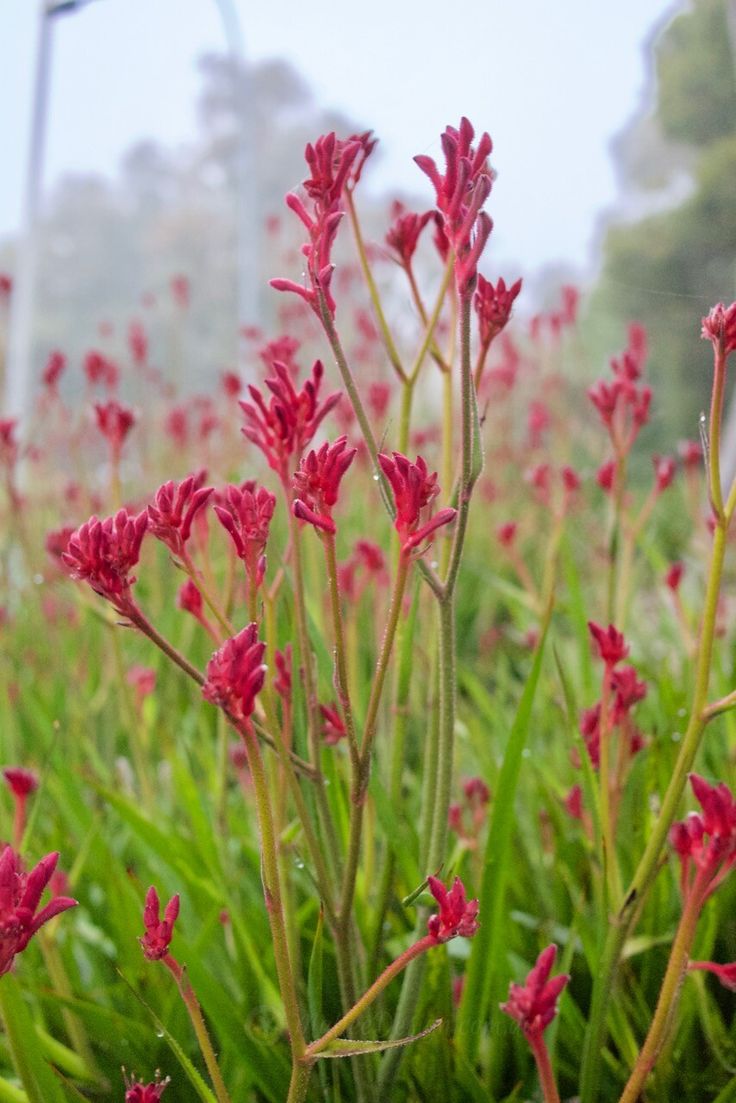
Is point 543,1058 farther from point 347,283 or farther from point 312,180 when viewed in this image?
point 347,283

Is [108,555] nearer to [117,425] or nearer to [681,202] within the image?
[117,425]

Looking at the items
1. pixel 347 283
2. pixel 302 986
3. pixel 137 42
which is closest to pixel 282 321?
pixel 347 283

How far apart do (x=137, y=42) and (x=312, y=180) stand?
16.3ft

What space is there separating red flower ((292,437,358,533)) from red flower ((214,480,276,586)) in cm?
4

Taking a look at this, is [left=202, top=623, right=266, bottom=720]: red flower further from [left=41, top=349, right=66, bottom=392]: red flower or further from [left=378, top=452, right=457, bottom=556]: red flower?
[left=41, top=349, right=66, bottom=392]: red flower

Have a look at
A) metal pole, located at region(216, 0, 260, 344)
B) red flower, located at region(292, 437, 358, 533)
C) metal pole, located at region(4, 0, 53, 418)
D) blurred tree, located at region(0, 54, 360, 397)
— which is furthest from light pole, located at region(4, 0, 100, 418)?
red flower, located at region(292, 437, 358, 533)

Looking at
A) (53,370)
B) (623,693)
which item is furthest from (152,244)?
(623,693)

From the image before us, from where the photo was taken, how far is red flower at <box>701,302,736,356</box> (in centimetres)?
53

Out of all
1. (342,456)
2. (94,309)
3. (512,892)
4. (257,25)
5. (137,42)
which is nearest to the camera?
(342,456)

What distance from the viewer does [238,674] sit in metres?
0.42

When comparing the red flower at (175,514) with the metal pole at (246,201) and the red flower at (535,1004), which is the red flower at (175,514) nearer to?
the red flower at (535,1004)

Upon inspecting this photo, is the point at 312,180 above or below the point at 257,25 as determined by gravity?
below

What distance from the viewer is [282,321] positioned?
8.85 ft

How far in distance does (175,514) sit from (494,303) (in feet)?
0.79
